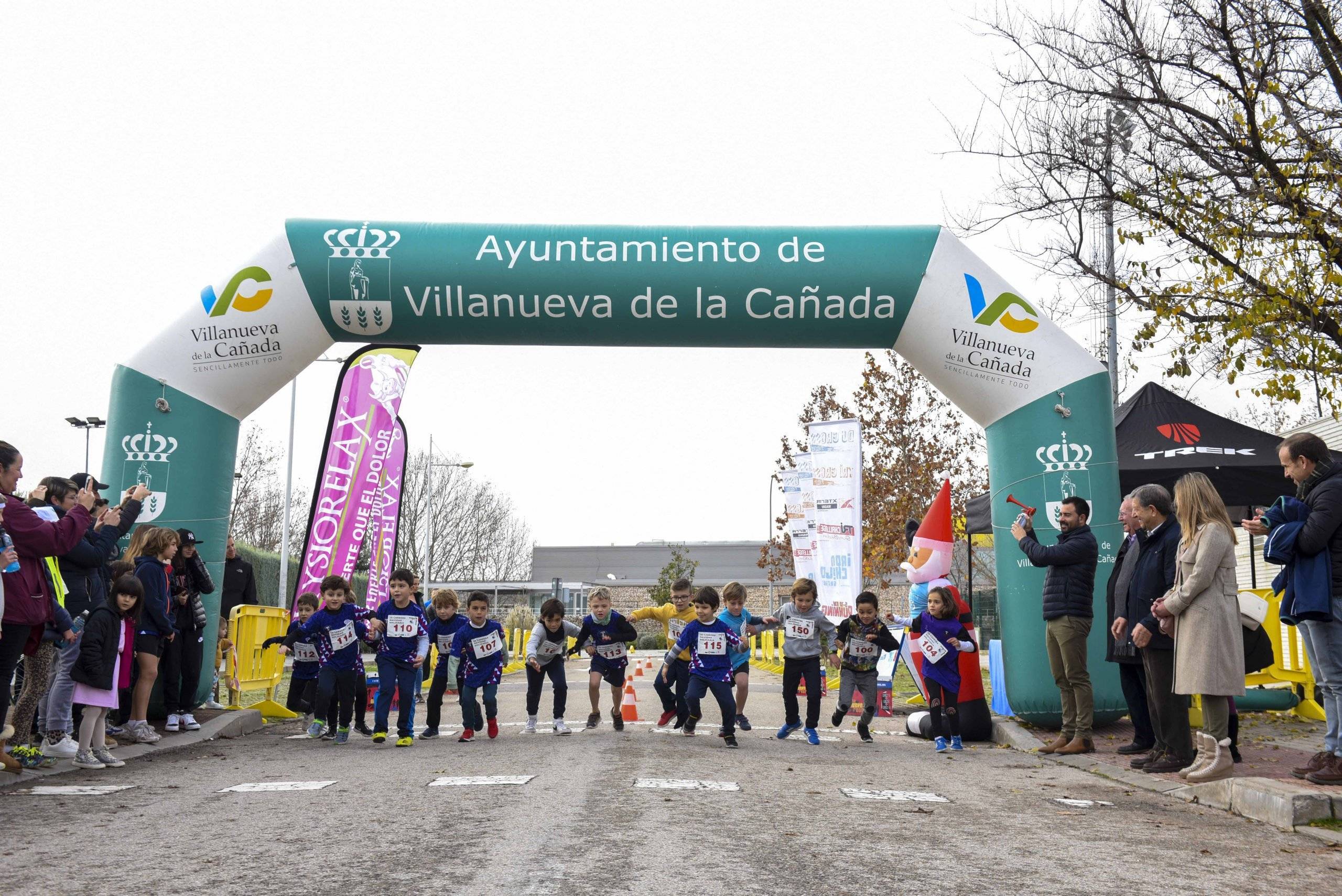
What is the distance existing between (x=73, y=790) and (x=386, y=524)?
380 inches

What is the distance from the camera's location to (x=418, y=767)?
8.42m

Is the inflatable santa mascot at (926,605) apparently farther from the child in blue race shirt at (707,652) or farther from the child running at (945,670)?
the child in blue race shirt at (707,652)

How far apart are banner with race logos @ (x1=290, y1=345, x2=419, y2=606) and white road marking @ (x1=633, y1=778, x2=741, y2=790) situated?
26.7 ft

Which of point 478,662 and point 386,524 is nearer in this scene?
point 478,662

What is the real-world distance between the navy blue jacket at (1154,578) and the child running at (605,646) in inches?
212

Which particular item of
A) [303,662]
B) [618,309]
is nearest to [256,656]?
[303,662]

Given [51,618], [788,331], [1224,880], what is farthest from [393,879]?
[788,331]

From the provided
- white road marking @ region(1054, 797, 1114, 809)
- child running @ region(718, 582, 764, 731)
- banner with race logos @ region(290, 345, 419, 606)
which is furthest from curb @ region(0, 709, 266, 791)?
white road marking @ region(1054, 797, 1114, 809)

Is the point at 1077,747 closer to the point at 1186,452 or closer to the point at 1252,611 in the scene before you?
the point at 1252,611

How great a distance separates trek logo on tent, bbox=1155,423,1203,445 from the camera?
45.5 feet

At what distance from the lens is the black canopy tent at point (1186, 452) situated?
44.9ft

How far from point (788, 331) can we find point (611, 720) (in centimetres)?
509

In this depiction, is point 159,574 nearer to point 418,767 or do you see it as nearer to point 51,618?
point 51,618

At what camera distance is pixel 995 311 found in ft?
37.6
